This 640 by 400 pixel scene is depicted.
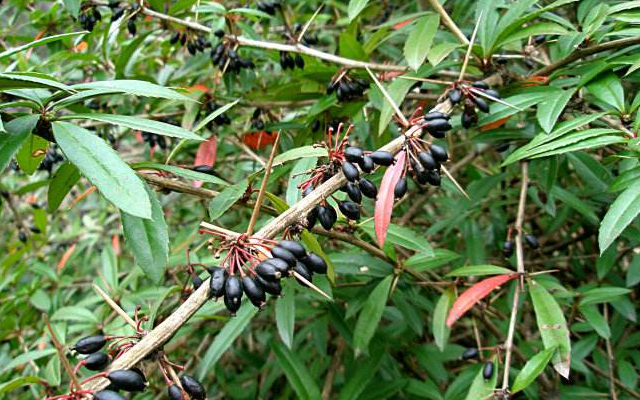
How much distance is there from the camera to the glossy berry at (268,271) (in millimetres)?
866

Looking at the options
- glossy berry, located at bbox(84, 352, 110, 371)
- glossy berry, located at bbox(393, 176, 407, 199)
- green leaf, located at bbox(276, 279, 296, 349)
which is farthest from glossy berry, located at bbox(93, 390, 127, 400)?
green leaf, located at bbox(276, 279, 296, 349)

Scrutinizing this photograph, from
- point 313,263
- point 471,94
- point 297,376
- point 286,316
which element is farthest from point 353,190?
point 297,376

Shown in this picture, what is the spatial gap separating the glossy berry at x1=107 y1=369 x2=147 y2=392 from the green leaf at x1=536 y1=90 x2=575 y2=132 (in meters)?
1.03

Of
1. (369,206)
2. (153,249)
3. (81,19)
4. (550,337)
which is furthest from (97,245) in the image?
(550,337)

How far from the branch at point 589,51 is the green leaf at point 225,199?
38.3 inches

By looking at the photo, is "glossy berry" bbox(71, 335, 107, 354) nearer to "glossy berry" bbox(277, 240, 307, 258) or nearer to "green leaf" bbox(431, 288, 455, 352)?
"glossy berry" bbox(277, 240, 307, 258)

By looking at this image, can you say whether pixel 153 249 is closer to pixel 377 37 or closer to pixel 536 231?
pixel 377 37

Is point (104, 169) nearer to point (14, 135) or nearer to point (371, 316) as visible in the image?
point (14, 135)

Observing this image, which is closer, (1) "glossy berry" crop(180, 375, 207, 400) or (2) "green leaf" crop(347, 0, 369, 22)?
(1) "glossy berry" crop(180, 375, 207, 400)

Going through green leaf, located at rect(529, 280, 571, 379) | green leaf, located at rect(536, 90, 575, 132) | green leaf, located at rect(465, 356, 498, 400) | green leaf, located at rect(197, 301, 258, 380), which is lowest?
green leaf, located at rect(197, 301, 258, 380)

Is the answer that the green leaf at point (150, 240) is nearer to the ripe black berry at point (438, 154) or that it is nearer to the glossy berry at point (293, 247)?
the glossy berry at point (293, 247)

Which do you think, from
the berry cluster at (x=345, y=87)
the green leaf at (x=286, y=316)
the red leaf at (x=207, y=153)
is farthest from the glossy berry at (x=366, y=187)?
the red leaf at (x=207, y=153)

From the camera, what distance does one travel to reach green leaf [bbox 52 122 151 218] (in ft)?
2.77

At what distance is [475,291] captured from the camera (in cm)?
149
